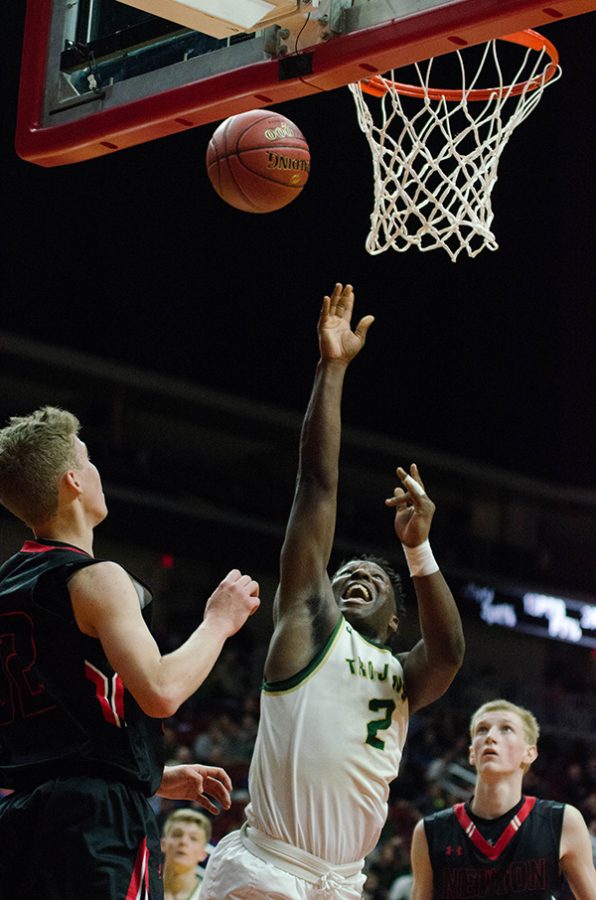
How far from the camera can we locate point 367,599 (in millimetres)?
4254

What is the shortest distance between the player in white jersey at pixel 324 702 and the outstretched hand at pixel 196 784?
0.51 meters

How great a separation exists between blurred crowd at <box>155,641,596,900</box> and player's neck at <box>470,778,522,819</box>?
222 inches

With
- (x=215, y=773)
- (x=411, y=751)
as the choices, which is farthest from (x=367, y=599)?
(x=411, y=751)

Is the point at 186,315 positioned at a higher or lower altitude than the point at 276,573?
higher

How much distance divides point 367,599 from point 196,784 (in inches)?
44.6

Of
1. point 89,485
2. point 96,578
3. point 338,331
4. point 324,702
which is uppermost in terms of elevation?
point 338,331

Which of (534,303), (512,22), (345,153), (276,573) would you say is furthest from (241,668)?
(512,22)

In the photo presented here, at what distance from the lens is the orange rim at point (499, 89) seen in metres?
4.78

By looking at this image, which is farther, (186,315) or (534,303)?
(186,315)

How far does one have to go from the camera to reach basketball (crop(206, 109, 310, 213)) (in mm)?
4680

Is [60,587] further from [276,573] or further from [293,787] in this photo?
[276,573]

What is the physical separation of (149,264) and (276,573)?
491cm

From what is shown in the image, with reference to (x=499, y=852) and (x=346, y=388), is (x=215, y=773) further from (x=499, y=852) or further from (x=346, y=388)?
(x=346, y=388)

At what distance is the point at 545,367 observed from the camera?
17234 millimetres
